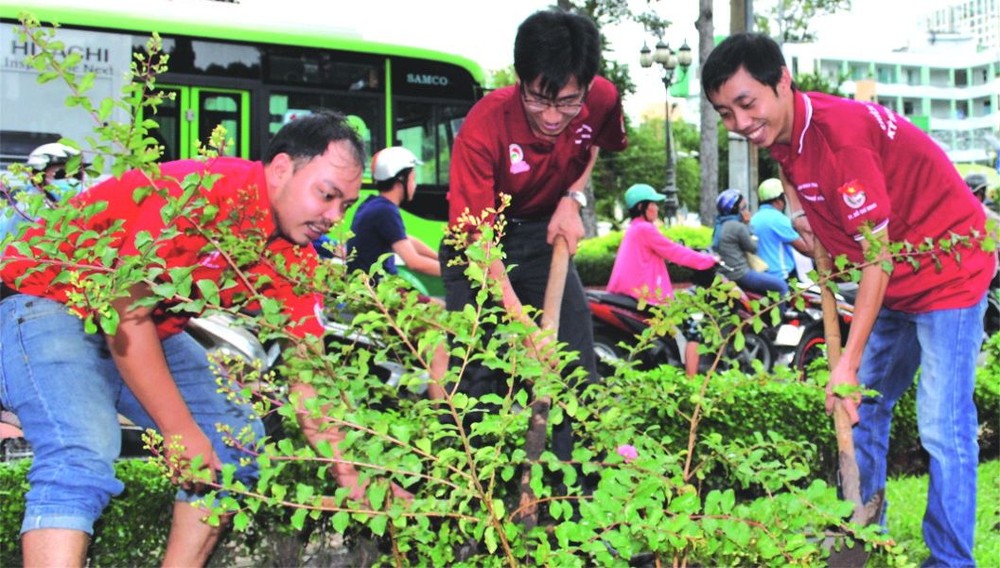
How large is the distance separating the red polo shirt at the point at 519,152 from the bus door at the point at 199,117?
6991 millimetres

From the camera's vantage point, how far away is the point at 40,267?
2.19m

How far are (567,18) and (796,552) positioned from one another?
71.4 inches

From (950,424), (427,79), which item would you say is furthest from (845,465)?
(427,79)

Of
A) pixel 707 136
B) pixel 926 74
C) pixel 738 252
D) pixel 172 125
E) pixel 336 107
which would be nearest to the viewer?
pixel 738 252

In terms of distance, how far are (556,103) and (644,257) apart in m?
5.31

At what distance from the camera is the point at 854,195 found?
116 inches

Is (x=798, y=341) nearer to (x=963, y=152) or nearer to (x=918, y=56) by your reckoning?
(x=963, y=152)

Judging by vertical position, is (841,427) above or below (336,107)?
below

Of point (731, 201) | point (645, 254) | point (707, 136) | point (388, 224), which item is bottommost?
point (645, 254)

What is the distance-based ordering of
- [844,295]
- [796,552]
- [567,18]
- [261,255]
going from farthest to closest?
[844,295]
[567,18]
[261,255]
[796,552]

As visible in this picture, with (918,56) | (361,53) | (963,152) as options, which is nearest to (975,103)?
(918,56)

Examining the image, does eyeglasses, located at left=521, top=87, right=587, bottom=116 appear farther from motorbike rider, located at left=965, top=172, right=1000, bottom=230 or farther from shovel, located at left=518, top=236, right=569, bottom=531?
motorbike rider, located at left=965, top=172, right=1000, bottom=230

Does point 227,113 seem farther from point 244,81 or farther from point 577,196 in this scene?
point 577,196

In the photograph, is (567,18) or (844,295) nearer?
(567,18)
